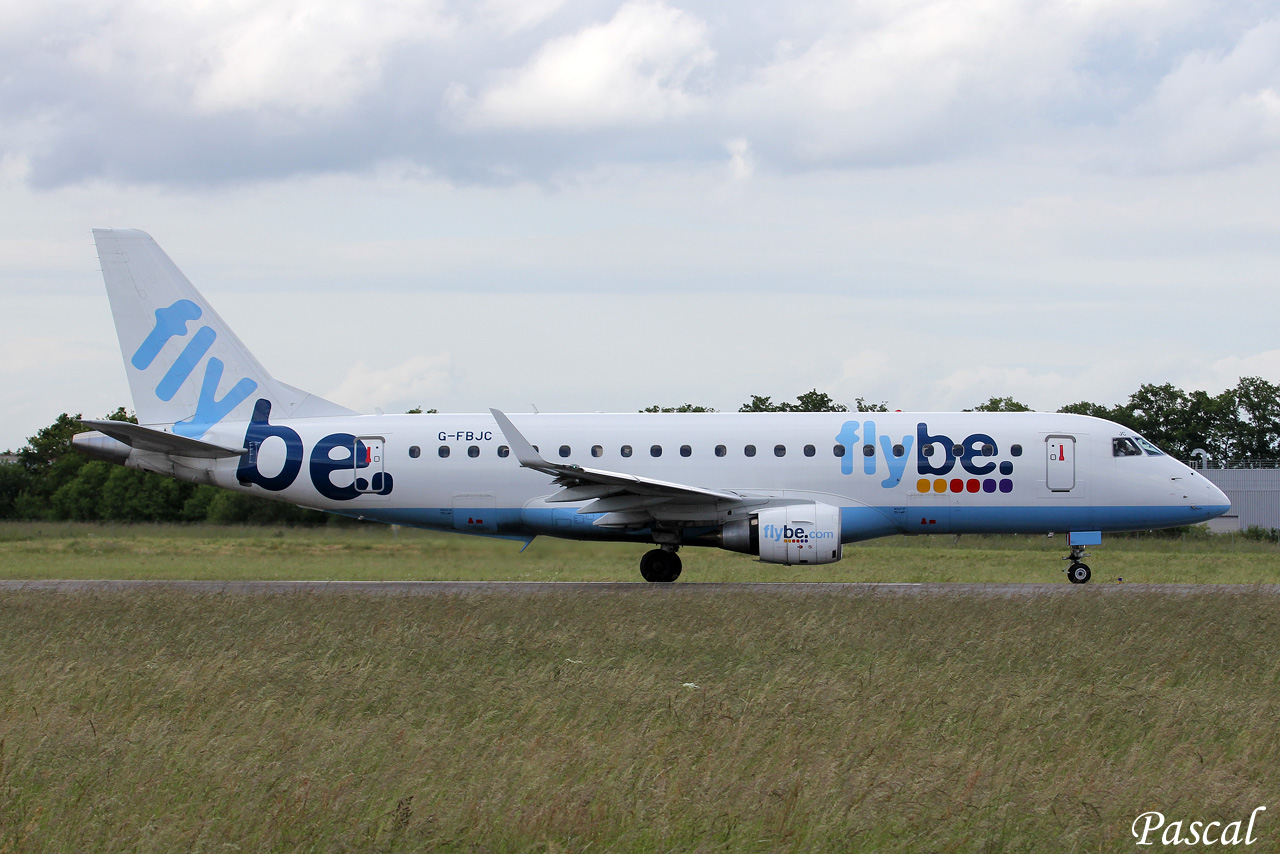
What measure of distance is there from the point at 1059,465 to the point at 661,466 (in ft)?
25.0

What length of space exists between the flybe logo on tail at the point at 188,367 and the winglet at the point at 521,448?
6530 mm

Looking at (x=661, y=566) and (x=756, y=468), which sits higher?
(x=756, y=468)

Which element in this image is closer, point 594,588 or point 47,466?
point 594,588

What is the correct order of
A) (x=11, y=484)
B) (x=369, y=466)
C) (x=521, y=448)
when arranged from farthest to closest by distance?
(x=11, y=484) → (x=369, y=466) → (x=521, y=448)

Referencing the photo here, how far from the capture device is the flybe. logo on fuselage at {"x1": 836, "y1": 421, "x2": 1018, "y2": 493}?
77.4 feet

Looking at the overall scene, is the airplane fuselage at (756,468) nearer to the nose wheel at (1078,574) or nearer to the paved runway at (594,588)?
the nose wheel at (1078,574)

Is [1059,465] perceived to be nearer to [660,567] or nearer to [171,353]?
[660,567]

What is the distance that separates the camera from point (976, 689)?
438 inches

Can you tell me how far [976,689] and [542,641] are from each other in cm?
516

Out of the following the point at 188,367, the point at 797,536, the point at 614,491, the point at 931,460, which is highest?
the point at 188,367

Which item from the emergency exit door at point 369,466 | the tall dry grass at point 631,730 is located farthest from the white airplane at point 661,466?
the tall dry grass at point 631,730

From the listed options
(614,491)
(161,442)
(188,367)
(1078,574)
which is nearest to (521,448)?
(614,491)

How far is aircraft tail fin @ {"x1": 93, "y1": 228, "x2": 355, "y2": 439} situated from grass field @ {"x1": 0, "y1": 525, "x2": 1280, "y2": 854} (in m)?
6.90

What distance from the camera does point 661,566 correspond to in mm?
24359
